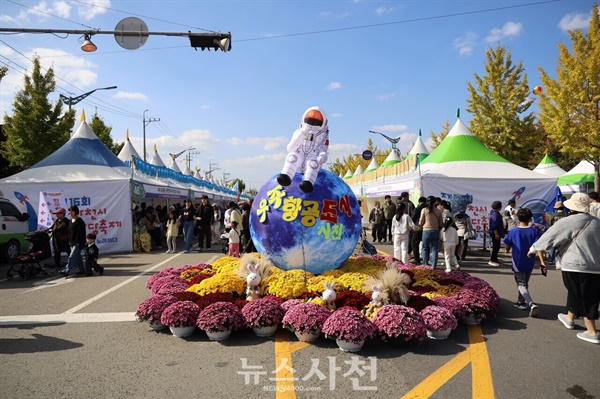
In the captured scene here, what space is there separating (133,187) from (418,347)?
40.6 feet

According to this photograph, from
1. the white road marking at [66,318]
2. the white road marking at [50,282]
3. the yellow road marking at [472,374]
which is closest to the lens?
the yellow road marking at [472,374]

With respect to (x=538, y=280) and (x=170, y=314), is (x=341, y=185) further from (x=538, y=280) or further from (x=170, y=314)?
(x=538, y=280)

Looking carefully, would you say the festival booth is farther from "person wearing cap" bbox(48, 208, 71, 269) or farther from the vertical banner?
the vertical banner

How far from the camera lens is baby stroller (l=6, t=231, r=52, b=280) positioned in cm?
933

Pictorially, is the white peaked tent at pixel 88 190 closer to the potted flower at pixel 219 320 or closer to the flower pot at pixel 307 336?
the potted flower at pixel 219 320

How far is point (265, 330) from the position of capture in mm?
5012

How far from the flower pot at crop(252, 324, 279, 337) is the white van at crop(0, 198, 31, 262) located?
1015cm

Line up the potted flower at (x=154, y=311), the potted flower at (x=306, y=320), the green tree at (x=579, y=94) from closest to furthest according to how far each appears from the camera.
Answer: the potted flower at (x=306, y=320), the potted flower at (x=154, y=311), the green tree at (x=579, y=94)

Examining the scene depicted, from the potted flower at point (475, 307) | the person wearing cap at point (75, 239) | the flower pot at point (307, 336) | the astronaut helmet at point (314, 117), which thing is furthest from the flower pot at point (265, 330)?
the person wearing cap at point (75, 239)

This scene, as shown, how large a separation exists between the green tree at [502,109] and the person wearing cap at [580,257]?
76.7 feet

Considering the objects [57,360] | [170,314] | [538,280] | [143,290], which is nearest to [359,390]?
[170,314]

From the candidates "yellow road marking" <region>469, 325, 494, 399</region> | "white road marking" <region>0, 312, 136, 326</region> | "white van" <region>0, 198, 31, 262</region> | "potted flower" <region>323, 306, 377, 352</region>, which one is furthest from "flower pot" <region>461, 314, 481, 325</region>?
"white van" <region>0, 198, 31, 262</region>

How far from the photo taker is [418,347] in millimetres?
4668

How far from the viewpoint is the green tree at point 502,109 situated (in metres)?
25.8
